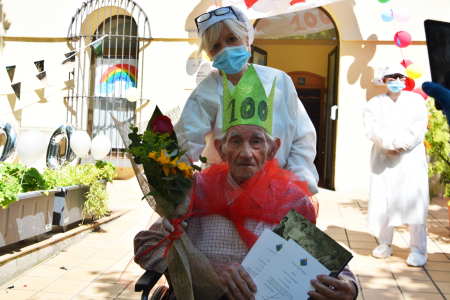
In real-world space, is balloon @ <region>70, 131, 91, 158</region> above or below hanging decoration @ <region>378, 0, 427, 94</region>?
below

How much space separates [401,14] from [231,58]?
6625 mm

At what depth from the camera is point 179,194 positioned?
1.59 meters

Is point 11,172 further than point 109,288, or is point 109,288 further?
point 11,172

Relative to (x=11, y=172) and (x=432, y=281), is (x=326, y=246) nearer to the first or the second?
(x=432, y=281)

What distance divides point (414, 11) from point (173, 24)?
4857 mm

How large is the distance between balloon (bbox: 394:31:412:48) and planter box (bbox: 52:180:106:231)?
591 cm

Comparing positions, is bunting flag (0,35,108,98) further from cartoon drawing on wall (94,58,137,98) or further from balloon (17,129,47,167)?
balloon (17,129,47,167)

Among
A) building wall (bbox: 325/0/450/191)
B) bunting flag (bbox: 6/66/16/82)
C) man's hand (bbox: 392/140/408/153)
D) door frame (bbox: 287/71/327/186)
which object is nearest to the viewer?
man's hand (bbox: 392/140/408/153)

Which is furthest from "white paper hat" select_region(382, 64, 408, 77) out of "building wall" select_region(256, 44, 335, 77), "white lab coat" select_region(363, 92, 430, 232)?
"building wall" select_region(256, 44, 335, 77)

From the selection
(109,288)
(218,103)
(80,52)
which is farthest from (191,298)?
(80,52)

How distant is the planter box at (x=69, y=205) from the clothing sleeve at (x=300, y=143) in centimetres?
316

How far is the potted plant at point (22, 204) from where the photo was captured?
3463 mm

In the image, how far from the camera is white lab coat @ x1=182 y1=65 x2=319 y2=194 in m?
2.12

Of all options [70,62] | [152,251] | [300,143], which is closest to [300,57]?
[70,62]
